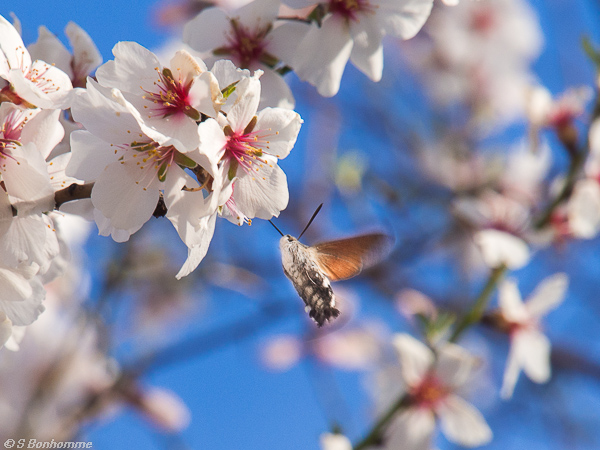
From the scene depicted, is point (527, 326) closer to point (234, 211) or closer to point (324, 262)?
point (324, 262)

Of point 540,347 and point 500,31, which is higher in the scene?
point 500,31

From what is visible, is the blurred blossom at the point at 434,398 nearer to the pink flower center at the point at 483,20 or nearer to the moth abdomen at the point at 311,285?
the moth abdomen at the point at 311,285

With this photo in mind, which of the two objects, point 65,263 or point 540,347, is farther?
point 540,347

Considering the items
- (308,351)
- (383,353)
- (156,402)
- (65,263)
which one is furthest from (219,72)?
(383,353)

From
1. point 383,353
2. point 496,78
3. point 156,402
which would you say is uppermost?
point 496,78

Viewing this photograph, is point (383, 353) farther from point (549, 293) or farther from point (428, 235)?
point (549, 293)

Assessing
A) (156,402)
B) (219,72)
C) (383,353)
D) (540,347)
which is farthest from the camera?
(383,353)

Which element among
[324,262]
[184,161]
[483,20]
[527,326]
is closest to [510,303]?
[527,326]

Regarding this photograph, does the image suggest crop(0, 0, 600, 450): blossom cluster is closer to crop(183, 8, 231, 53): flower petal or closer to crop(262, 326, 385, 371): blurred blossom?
crop(183, 8, 231, 53): flower petal
